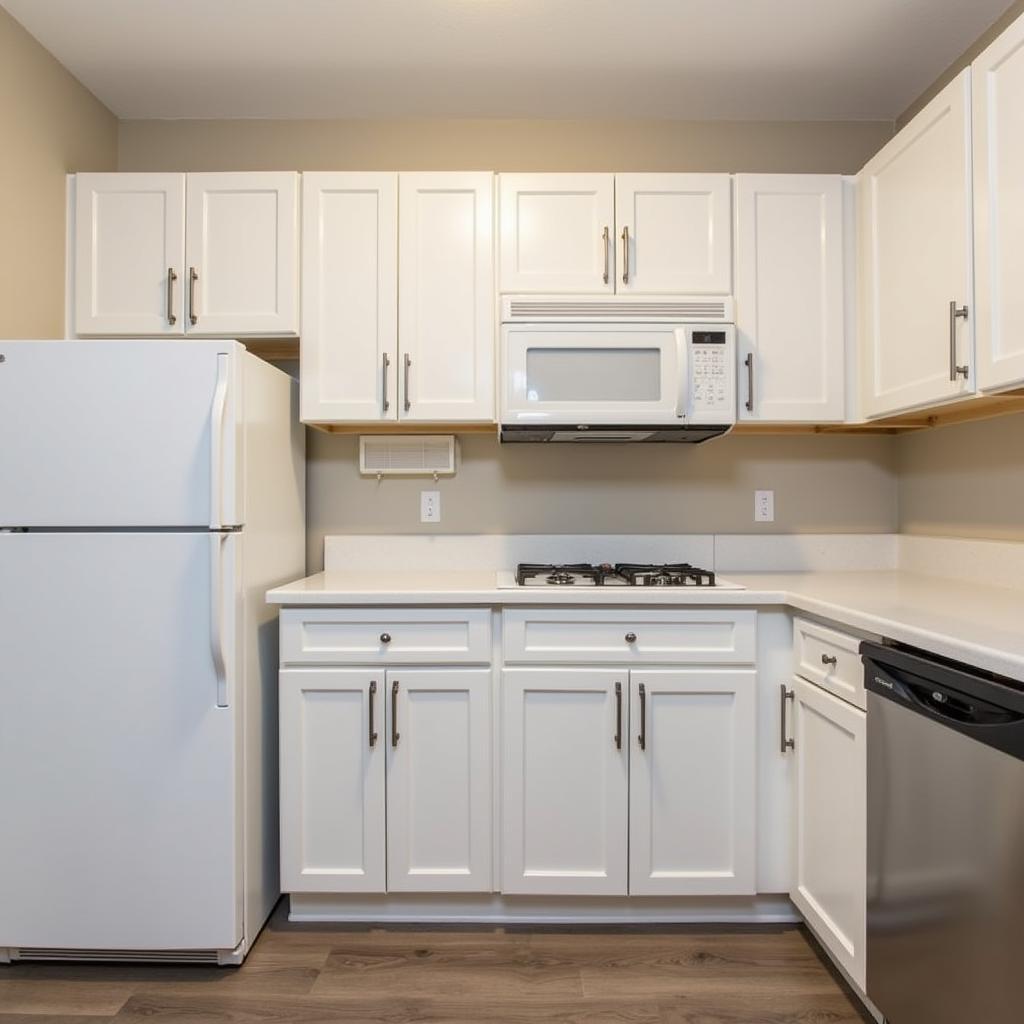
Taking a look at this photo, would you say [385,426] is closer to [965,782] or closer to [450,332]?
[450,332]

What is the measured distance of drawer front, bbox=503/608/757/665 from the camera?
6.29 ft

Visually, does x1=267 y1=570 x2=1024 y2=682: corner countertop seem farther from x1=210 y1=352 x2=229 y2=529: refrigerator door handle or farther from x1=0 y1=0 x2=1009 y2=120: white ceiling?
x1=0 y1=0 x2=1009 y2=120: white ceiling

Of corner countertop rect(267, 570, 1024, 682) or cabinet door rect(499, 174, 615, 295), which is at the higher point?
cabinet door rect(499, 174, 615, 295)

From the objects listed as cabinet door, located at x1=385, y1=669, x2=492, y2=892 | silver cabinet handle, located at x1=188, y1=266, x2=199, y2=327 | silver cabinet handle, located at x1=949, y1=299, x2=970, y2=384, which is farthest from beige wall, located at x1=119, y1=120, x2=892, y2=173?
cabinet door, located at x1=385, y1=669, x2=492, y2=892

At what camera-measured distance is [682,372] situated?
6.76 feet

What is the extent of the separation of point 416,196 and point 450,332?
0.44 m

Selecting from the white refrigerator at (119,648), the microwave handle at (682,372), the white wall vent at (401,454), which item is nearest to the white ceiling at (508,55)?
the microwave handle at (682,372)

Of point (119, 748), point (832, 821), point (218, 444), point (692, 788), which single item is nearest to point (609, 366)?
point (218, 444)

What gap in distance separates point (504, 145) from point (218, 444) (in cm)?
159

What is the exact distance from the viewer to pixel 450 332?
2.18 meters

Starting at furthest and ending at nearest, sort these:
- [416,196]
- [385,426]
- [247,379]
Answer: [385,426], [416,196], [247,379]

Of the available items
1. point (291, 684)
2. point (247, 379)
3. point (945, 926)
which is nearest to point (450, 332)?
point (247, 379)

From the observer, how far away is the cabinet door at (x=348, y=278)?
2.18m

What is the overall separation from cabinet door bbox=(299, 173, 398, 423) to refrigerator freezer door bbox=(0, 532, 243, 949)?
69 centimetres
